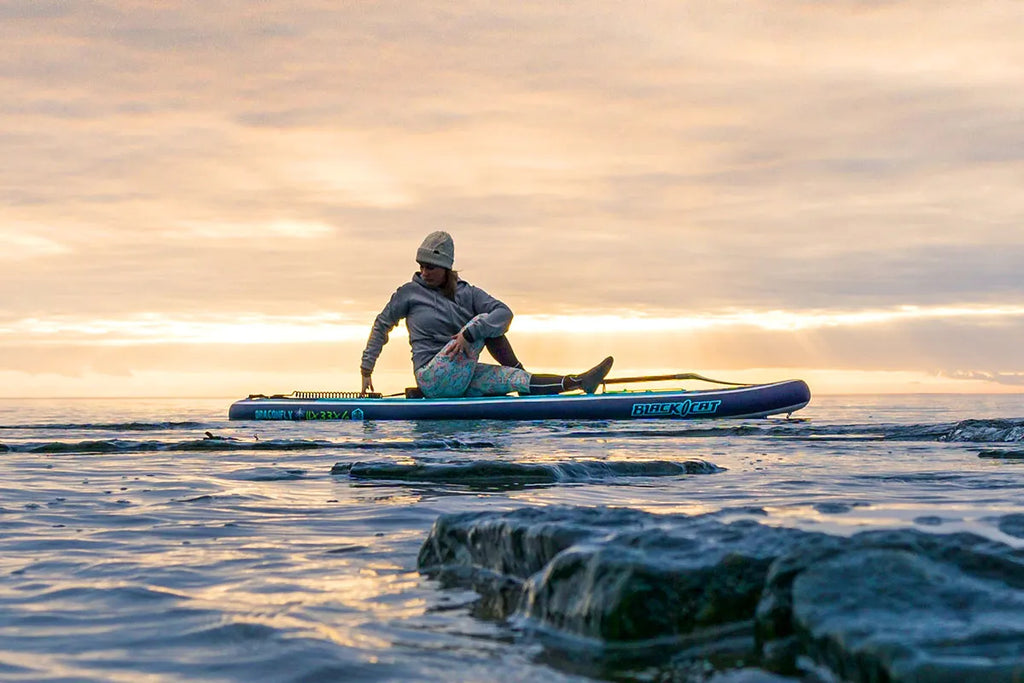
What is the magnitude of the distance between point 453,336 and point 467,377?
2.10ft

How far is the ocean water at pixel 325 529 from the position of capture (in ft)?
6.82

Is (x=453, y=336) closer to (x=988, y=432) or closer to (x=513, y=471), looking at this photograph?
(x=988, y=432)

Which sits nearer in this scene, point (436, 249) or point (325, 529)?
point (325, 529)

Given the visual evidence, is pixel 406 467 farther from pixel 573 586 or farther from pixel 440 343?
pixel 440 343

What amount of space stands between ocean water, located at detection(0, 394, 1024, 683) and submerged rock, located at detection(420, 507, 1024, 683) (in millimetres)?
161

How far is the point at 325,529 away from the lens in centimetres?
375

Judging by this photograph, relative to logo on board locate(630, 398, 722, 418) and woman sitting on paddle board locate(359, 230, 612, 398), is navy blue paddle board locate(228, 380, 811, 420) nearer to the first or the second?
logo on board locate(630, 398, 722, 418)

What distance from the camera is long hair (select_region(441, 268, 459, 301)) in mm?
14500

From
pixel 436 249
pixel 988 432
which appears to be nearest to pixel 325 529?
pixel 988 432

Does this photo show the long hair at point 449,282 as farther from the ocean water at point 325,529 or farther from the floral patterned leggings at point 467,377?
the ocean water at point 325,529

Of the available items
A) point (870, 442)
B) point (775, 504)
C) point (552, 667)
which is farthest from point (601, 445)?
point (552, 667)

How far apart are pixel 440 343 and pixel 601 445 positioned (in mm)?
6594

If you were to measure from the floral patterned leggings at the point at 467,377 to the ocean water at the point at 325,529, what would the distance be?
6157mm

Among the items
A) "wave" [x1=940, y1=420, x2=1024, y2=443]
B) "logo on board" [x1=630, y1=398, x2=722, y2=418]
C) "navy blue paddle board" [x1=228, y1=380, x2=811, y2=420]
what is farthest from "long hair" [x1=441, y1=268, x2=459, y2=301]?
"wave" [x1=940, y1=420, x2=1024, y2=443]
